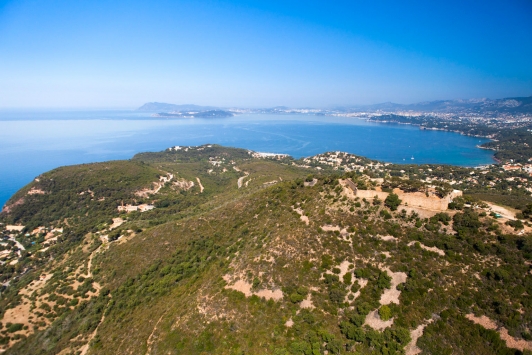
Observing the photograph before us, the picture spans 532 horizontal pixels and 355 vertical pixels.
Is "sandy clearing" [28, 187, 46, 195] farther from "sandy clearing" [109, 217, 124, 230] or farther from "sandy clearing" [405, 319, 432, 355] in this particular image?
"sandy clearing" [405, 319, 432, 355]

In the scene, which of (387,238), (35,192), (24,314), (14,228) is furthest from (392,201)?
(35,192)

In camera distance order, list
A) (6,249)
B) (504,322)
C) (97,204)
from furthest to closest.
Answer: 1. (97,204)
2. (6,249)
3. (504,322)

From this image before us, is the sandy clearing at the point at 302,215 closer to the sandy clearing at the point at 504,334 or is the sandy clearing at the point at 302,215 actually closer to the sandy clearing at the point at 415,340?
the sandy clearing at the point at 415,340

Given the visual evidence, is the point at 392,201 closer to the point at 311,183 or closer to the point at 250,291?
the point at 311,183

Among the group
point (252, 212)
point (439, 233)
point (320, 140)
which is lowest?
point (320, 140)

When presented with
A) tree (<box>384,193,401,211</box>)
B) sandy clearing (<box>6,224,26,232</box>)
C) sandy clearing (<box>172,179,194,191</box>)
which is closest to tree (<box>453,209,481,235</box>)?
tree (<box>384,193,401,211</box>)

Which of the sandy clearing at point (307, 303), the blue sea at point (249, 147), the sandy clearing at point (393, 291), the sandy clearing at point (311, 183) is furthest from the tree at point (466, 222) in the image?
the blue sea at point (249, 147)

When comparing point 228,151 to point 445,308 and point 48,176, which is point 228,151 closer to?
point 48,176

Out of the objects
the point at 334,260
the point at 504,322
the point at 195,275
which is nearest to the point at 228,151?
the point at 195,275
